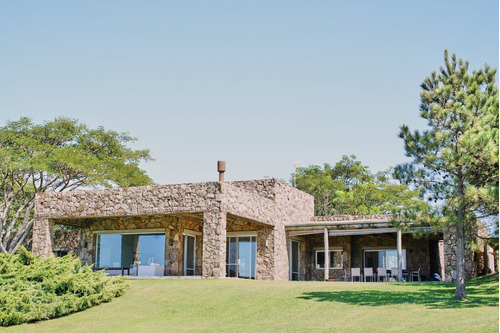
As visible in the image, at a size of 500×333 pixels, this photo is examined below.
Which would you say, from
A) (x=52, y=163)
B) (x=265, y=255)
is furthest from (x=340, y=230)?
(x=52, y=163)

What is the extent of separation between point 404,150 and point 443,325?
5087mm

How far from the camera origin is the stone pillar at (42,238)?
904 inches

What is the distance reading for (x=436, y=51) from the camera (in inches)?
582

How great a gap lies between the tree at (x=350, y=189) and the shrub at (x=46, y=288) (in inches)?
887

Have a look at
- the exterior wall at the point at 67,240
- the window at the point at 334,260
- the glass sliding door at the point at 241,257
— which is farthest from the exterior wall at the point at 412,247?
the exterior wall at the point at 67,240

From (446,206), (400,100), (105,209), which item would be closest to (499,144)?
(446,206)

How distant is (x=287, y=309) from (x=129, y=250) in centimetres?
1101

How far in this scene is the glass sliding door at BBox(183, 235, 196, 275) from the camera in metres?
23.2

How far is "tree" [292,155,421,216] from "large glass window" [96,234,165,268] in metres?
16.0

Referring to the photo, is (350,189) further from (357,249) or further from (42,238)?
(42,238)

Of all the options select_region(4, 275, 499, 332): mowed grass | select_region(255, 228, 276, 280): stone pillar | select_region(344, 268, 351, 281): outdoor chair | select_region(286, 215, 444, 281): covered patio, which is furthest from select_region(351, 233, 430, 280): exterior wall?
select_region(4, 275, 499, 332): mowed grass

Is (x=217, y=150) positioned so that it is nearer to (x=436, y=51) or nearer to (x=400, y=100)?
(x=400, y=100)

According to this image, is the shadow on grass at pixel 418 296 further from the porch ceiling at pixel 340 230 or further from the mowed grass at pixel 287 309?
the porch ceiling at pixel 340 230

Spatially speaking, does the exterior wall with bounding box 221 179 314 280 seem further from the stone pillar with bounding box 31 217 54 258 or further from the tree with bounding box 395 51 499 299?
the tree with bounding box 395 51 499 299
